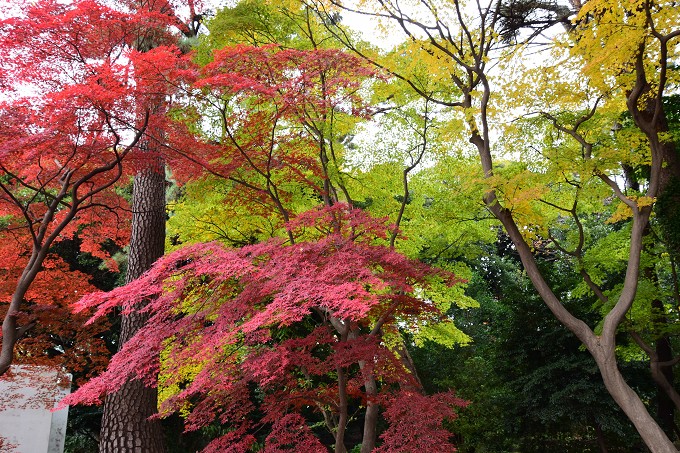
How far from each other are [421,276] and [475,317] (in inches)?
408

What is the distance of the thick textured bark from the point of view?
18.0 feet

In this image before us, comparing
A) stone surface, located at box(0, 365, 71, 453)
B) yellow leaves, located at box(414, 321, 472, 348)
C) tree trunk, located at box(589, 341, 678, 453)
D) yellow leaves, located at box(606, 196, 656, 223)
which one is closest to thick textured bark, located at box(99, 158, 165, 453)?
stone surface, located at box(0, 365, 71, 453)

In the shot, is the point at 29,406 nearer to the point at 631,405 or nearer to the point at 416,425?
the point at 416,425

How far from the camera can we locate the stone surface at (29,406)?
9.05 m

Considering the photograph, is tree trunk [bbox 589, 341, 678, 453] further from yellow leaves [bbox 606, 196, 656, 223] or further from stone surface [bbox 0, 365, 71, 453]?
stone surface [bbox 0, 365, 71, 453]

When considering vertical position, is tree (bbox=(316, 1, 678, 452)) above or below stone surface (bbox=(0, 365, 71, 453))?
above

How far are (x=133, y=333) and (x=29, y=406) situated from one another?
17.5 ft

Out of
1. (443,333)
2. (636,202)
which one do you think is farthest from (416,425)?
(443,333)

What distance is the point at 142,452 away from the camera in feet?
18.0

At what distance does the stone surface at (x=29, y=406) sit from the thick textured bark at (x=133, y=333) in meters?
4.01

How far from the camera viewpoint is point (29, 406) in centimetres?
945

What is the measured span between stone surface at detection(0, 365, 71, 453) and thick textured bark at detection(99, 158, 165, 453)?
4.01m

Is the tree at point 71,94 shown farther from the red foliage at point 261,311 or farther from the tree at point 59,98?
the red foliage at point 261,311

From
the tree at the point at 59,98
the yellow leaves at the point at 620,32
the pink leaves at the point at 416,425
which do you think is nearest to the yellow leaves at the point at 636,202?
the yellow leaves at the point at 620,32
